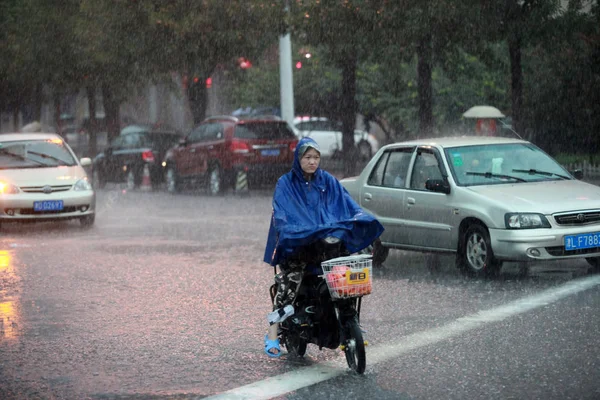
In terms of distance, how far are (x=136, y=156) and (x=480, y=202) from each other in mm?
22358

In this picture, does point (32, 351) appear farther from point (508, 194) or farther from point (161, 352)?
point (508, 194)

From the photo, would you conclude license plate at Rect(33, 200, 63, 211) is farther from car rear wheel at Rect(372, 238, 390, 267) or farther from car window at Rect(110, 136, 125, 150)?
car window at Rect(110, 136, 125, 150)

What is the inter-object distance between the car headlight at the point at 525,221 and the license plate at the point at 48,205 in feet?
30.5

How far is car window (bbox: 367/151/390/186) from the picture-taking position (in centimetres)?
1317

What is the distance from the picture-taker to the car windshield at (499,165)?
1220 centimetres

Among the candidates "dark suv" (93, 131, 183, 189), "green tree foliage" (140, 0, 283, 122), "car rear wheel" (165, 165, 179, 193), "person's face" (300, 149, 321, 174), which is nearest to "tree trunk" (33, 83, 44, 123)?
"dark suv" (93, 131, 183, 189)

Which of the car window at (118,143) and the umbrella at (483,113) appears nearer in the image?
the umbrella at (483,113)

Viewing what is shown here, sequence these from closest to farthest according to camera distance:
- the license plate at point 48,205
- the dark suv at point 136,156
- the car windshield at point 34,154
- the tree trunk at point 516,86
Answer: the license plate at point 48,205 → the car windshield at point 34,154 → the tree trunk at point 516,86 → the dark suv at point 136,156

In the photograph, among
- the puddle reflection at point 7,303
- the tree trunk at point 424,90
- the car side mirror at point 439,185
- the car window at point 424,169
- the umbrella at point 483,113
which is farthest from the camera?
the umbrella at point 483,113

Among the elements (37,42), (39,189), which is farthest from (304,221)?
(37,42)

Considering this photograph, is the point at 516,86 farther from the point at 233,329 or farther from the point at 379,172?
the point at 233,329

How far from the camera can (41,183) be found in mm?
18438

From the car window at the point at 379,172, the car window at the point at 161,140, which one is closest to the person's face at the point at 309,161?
the car window at the point at 379,172

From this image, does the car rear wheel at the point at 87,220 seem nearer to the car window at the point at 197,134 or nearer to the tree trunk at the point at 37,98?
the car window at the point at 197,134
